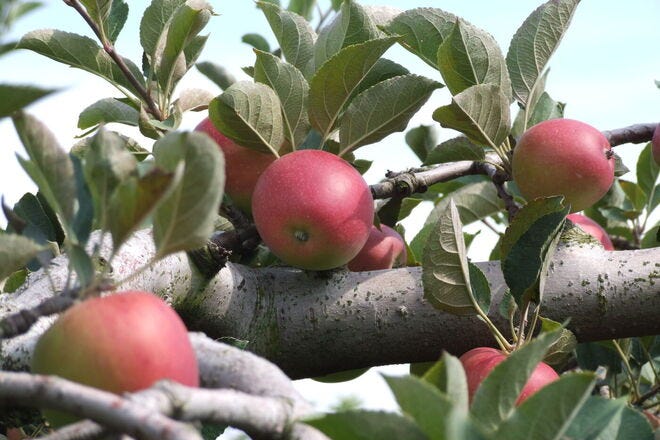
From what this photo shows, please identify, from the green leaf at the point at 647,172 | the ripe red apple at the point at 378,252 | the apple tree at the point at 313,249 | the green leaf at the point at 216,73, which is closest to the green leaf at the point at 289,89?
the apple tree at the point at 313,249

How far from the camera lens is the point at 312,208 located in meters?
1.06

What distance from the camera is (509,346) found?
3.54 feet

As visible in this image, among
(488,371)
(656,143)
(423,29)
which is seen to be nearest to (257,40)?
(423,29)

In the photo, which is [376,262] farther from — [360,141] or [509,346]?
[509,346]

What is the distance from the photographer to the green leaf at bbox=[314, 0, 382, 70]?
1.21 metres

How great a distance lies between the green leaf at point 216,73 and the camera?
1757mm

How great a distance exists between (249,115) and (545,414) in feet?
2.24

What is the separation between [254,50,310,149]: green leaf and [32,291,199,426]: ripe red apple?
640mm

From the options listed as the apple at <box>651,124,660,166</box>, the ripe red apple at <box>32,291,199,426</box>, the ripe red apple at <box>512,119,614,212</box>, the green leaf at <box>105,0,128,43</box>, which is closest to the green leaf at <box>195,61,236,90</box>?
the green leaf at <box>105,0,128,43</box>

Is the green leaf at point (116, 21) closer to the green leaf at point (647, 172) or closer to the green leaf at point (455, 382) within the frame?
the green leaf at point (455, 382)

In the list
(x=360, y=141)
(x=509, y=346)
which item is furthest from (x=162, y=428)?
(x=360, y=141)

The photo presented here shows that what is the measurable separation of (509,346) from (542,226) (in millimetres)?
187

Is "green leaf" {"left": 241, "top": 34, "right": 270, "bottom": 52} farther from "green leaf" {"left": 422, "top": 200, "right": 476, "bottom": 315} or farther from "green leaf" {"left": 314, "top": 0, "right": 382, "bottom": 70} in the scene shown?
"green leaf" {"left": 422, "top": 200, "right": 476, "bottom": 315}

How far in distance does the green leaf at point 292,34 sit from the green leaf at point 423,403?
873mm
